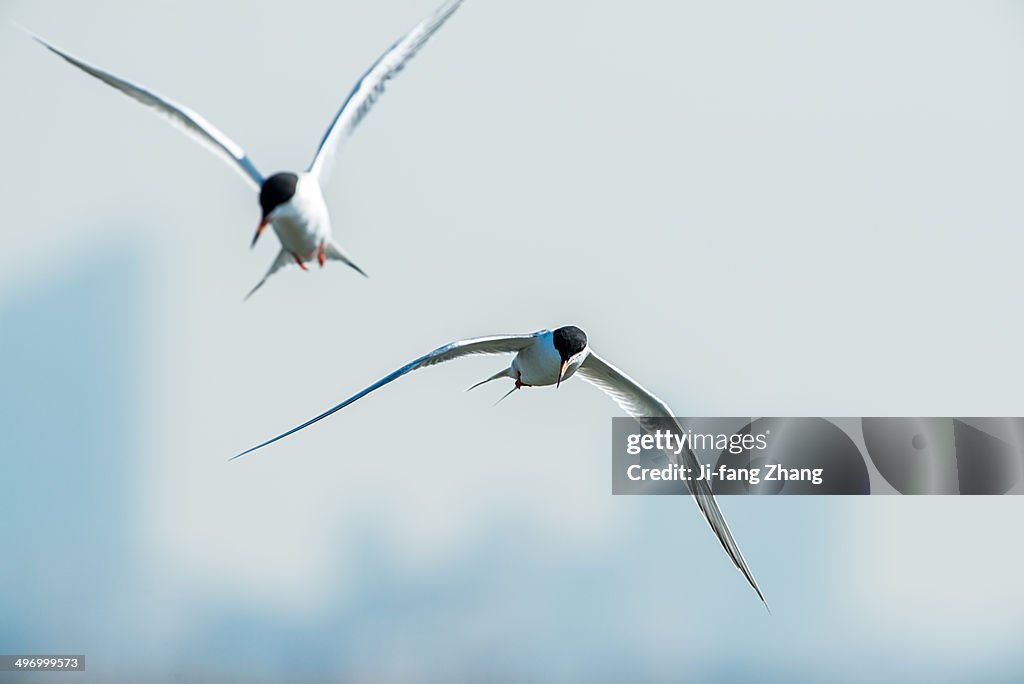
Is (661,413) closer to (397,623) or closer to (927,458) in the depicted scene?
(927,458)

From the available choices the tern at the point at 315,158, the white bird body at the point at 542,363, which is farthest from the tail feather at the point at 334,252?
the white bird body at the point at 542,363

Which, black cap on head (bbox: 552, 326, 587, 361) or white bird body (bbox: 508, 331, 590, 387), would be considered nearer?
black cap on head (bbox: 552, 326, 587, 361)

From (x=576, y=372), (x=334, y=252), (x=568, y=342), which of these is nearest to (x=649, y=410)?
(x=576, y=372)

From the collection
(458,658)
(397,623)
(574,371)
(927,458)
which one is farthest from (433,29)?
(397,623)

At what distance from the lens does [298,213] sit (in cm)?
1093

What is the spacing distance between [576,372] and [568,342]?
1.24m

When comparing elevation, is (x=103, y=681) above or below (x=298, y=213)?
below

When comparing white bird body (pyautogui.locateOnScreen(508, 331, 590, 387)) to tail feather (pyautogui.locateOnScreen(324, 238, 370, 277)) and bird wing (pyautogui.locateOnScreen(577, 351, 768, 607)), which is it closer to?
bird wing (pyautogui.locateOnScreen(577, 351, 768, 607))

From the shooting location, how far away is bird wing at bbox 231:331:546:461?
35.0 feet

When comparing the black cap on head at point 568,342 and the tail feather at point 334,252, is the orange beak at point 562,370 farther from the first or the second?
the tail feather at point 334,252

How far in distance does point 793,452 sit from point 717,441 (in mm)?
1546

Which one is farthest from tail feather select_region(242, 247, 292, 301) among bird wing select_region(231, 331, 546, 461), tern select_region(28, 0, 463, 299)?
bird wing select_region(231, 331, 546, 461)

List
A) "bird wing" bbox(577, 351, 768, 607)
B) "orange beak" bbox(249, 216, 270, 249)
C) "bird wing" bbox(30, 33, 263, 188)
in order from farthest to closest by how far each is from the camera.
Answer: "bird wing" bbox(577, 351, 768, 607)
"bird wing" bbox(30, 33, 263, 188)
"orange beak" bbox(249, 216, 270, 249)

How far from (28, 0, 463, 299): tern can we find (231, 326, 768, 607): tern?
140cm
